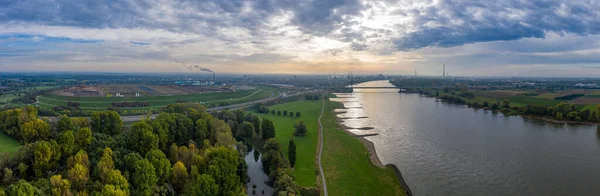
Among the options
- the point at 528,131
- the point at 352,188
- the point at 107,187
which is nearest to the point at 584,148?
the point at 528,131

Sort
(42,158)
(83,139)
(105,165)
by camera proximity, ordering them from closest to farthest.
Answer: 1. (105,165)
2. (42,158)
3. (83,139)

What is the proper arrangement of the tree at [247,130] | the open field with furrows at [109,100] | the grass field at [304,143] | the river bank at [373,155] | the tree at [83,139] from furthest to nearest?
the open field with furrows at [109,100] → the tree at [247,130] → the grass field at [304,143] → the river bank at [373,155] → the tree at [83,139]

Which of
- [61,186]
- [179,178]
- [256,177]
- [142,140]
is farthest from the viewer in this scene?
[256,177]

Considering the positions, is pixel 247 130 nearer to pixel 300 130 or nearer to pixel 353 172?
pixel 300 130

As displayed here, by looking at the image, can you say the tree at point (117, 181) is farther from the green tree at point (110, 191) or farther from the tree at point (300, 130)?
the tree at point (300, 130)

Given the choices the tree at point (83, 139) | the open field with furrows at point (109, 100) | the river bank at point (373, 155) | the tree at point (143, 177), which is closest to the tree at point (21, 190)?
the tree at point (143, 177)

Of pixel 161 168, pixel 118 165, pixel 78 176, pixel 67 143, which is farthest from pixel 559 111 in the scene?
pixel 67 143
